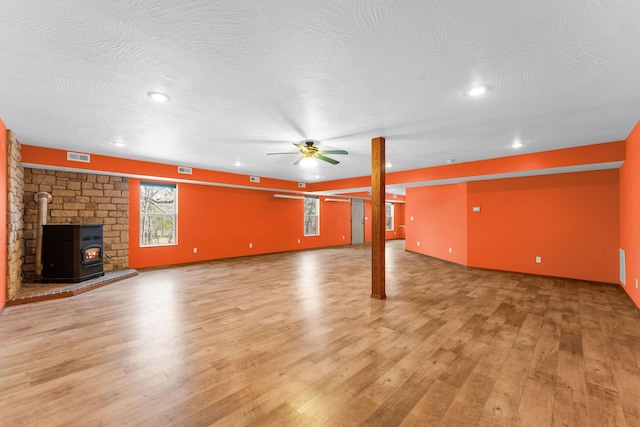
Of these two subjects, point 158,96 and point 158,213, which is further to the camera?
point 158,213

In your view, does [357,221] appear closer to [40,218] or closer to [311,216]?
[311,216]

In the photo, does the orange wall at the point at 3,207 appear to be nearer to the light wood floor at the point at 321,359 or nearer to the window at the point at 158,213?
the light wood floor at the point at 321,359

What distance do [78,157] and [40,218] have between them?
124cm

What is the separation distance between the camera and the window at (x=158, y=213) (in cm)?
633

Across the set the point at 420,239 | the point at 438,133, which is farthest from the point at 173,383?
the point at 420,239

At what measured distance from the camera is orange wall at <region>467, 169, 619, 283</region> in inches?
190

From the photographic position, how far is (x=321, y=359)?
91.5 inches

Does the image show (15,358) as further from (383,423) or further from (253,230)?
(253,230)

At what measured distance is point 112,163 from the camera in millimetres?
5238

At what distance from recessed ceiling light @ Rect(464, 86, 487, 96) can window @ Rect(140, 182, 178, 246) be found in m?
6.59

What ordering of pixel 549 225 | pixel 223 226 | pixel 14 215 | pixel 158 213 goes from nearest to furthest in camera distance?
pixel 14 215
pixel 549 225
pixel 158 213
pixel 223 226

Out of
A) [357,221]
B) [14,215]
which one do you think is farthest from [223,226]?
[357,221]

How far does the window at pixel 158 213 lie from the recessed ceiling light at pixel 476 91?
21.6 ft

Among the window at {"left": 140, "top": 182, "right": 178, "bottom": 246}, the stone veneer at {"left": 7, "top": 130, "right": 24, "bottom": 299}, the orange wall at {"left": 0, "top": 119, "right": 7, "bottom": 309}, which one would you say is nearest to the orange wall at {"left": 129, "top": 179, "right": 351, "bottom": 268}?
the window at {"left": 140, "top": 182, "right": 178, "bottom": 246}
